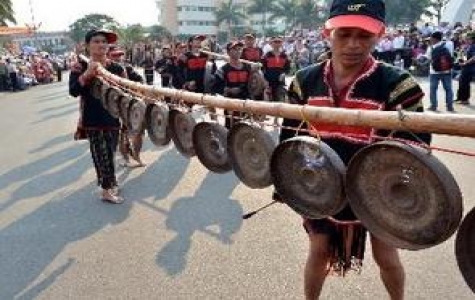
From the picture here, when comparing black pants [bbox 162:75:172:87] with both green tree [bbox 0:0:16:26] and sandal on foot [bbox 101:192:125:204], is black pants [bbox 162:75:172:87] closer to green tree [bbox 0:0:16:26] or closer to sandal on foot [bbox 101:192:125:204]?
sandal on foot [bbox 101:192:125:204]

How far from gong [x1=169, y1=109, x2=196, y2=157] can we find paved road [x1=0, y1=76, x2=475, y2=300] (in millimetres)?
990

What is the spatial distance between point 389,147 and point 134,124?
2703 millimetres

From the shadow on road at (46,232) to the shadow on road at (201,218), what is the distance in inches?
23.1

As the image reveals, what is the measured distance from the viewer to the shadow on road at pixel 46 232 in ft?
13.8

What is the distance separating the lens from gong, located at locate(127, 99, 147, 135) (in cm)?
417

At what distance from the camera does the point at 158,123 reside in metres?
3.92

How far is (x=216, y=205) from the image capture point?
5734mm

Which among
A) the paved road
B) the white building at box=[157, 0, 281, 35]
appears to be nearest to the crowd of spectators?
the paved road

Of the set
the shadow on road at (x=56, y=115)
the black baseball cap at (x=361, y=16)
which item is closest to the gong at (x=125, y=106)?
the black baseball cap at (x=361, y=16)

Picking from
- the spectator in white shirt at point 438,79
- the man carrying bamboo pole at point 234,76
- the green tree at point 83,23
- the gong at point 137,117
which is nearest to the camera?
the gong at point 137,117

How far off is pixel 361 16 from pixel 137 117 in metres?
2.34

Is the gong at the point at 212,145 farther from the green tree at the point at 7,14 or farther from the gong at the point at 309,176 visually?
the green tree at the point at 7,14

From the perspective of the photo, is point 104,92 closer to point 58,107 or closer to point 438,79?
point 438,79

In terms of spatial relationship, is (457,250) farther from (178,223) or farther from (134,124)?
(178,223)
